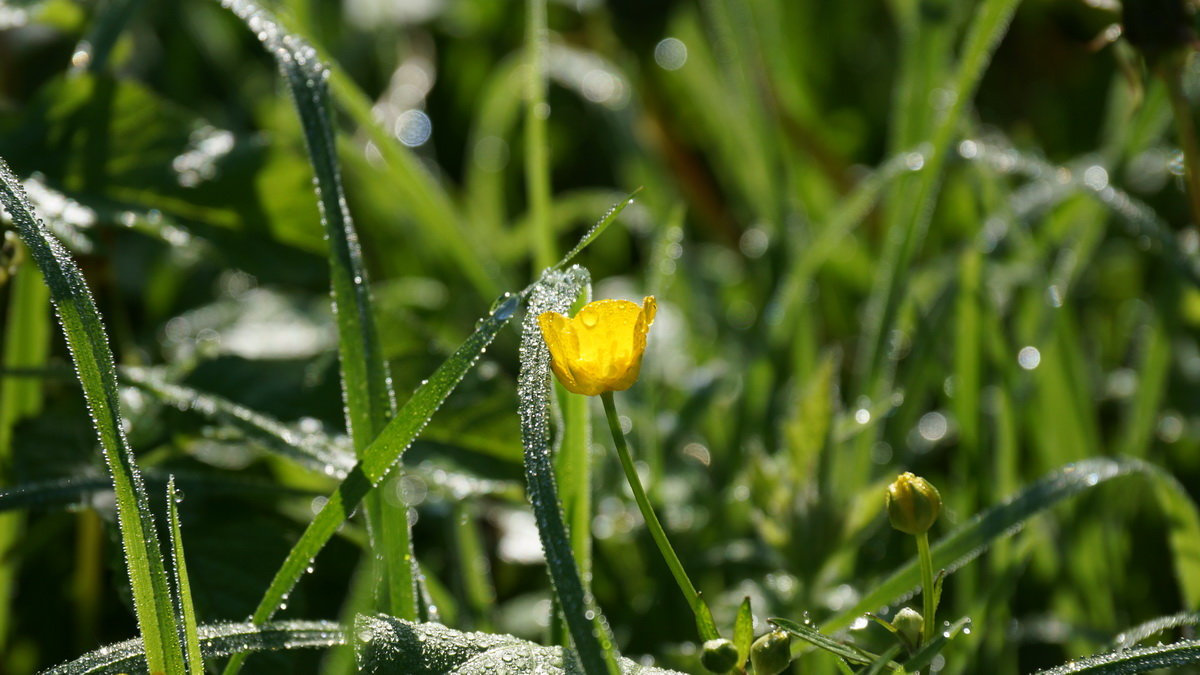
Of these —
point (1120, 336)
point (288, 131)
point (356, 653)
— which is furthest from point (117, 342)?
point (1120, 336)

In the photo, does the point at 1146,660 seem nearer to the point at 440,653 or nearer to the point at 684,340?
the point at 440,653

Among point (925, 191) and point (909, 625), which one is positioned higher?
point (925, 191)

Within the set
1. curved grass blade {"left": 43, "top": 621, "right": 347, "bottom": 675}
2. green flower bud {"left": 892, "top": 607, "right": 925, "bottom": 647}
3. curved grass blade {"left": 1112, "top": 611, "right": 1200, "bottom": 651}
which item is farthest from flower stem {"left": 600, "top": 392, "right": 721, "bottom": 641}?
curved grass blade {"left": 1112, "top": 611, "right": 1200, "bottom": 651}

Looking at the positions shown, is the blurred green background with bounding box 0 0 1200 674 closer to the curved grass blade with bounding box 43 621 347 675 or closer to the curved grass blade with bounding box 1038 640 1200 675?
the curved grass blade with bounding box 43 621 347 675

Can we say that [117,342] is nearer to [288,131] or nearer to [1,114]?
[1,114]

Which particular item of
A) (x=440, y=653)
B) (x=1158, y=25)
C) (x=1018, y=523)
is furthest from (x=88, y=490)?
(x=1158, y=25)
